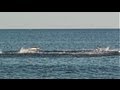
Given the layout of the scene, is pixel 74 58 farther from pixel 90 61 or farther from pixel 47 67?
pixel 47 67

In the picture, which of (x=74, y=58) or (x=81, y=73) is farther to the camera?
(x=74, y=58)

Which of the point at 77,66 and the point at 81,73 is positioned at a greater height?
the point at 77,66

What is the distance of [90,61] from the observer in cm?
2269
